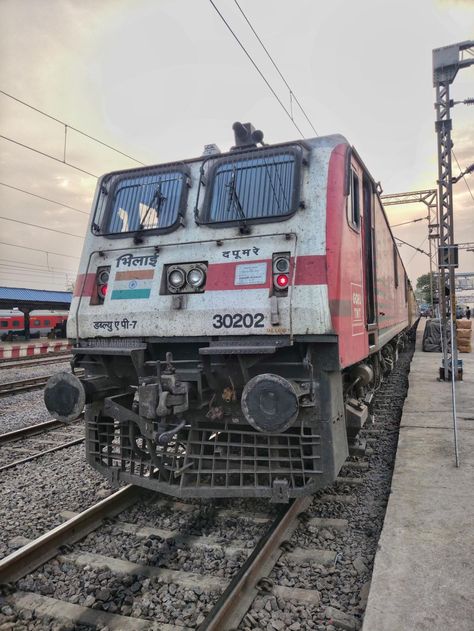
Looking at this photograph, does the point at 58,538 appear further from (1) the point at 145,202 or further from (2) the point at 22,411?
(2) the point at 22,411

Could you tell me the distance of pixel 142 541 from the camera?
12.3ft

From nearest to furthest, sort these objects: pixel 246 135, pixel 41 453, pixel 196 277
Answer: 1. pixel 196 277
2. pixel 246 135
3. pixel 41 453

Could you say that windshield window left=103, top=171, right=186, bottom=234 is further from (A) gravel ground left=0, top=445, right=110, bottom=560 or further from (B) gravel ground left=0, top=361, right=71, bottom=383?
(B) gravel ground left=0, top=361, right=71, bottom=383

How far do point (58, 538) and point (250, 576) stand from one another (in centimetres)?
157

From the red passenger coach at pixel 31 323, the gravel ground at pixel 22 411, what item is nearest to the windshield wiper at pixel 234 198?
the gravel ground at pixel 22 411

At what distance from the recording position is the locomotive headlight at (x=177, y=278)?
13.6 ft

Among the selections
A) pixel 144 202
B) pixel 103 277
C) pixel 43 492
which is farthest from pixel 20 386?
pixel 144 202

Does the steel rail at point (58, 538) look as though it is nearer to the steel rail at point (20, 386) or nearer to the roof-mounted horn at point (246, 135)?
the roof-mounted horn at point (246, 135)

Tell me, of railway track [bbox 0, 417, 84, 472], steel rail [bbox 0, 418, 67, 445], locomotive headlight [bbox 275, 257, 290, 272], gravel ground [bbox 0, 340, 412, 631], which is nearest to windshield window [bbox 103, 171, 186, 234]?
locomotive headlight [bbox 275, 257, 290, 272]

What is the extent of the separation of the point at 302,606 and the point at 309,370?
1596 millimetres

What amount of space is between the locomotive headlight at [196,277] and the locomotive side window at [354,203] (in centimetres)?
145

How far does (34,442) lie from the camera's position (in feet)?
22.5

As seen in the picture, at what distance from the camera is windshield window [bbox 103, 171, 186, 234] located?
179 inches

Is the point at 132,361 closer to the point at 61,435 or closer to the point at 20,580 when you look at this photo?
the point at 20,580
